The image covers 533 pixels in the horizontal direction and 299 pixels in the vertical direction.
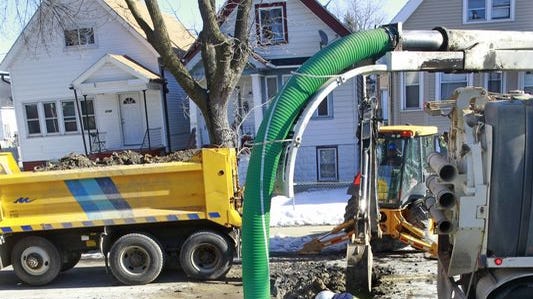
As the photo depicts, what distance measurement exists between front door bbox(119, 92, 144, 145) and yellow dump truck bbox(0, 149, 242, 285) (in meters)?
12.0

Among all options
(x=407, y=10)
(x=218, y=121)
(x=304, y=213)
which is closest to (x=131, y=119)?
(x=218, y=121)

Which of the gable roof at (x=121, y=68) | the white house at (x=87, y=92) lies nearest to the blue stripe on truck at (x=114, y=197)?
the gable roof at (x=121, y=68)

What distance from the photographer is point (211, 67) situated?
10.7 meters

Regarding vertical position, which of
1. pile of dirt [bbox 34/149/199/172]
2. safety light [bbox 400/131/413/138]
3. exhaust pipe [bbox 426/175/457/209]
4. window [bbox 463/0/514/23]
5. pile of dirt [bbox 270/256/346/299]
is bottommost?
pile of dirt [bbox 270/256/346/299]

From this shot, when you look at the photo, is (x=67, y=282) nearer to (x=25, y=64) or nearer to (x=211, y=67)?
(x=211, y=67)

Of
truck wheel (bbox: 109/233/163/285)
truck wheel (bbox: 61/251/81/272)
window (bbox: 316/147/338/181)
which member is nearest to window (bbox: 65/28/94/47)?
window (bbox: 316/147/338/181)

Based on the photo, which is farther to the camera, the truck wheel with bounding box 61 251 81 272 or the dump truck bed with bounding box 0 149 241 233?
the truck wheel with bounding box 61 251 81 272

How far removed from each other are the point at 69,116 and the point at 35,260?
518 inches

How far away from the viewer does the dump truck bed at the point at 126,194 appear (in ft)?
24.8

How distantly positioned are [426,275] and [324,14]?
11.0 m

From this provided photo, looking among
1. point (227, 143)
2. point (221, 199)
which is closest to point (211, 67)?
point (227, 143)

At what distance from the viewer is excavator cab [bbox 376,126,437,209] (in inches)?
325

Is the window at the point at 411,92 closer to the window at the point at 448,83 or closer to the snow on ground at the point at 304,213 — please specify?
the window at the point at 448,83

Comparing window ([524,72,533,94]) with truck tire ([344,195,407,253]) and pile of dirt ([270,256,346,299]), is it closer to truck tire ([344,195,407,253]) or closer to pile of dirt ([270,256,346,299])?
truck tire ([344,195,407,253])
